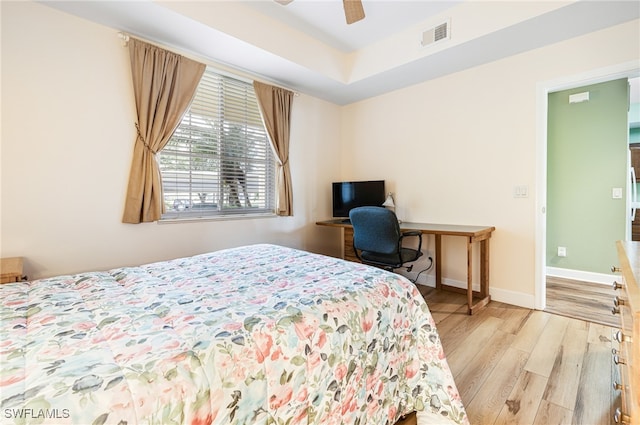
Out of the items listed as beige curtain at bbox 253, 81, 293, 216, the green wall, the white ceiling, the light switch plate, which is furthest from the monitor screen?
the light switch plate

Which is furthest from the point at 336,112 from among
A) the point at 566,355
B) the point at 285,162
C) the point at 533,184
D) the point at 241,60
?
the point at 566,355

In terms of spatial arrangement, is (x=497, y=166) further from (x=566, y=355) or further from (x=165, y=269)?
(x=165, y=269)

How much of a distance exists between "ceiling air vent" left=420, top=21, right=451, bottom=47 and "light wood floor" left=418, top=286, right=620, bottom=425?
2.52 metres

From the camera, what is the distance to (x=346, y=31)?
279cm

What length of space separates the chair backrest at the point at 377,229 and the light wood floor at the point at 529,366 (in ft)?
2.59

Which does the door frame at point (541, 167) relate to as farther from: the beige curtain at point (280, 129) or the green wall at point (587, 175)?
the beige curtain at point (280, 129)

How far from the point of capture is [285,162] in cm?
333

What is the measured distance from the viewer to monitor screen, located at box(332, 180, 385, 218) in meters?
3.59

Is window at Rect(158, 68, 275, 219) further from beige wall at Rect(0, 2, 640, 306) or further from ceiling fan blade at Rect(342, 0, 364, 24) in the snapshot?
ceiling fan blade at Rect(342, 0, 364, 24)

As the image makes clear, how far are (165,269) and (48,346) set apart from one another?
855mm

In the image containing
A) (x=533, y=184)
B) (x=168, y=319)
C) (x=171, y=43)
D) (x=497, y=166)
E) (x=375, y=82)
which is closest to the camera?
(x=168, y=319)

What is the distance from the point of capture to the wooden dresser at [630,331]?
73 centimetres

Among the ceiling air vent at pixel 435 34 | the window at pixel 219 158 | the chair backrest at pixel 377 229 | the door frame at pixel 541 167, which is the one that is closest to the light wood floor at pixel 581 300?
the door frame at pixel 541 167

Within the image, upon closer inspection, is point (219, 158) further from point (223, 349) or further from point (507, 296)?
point (507, 296)
